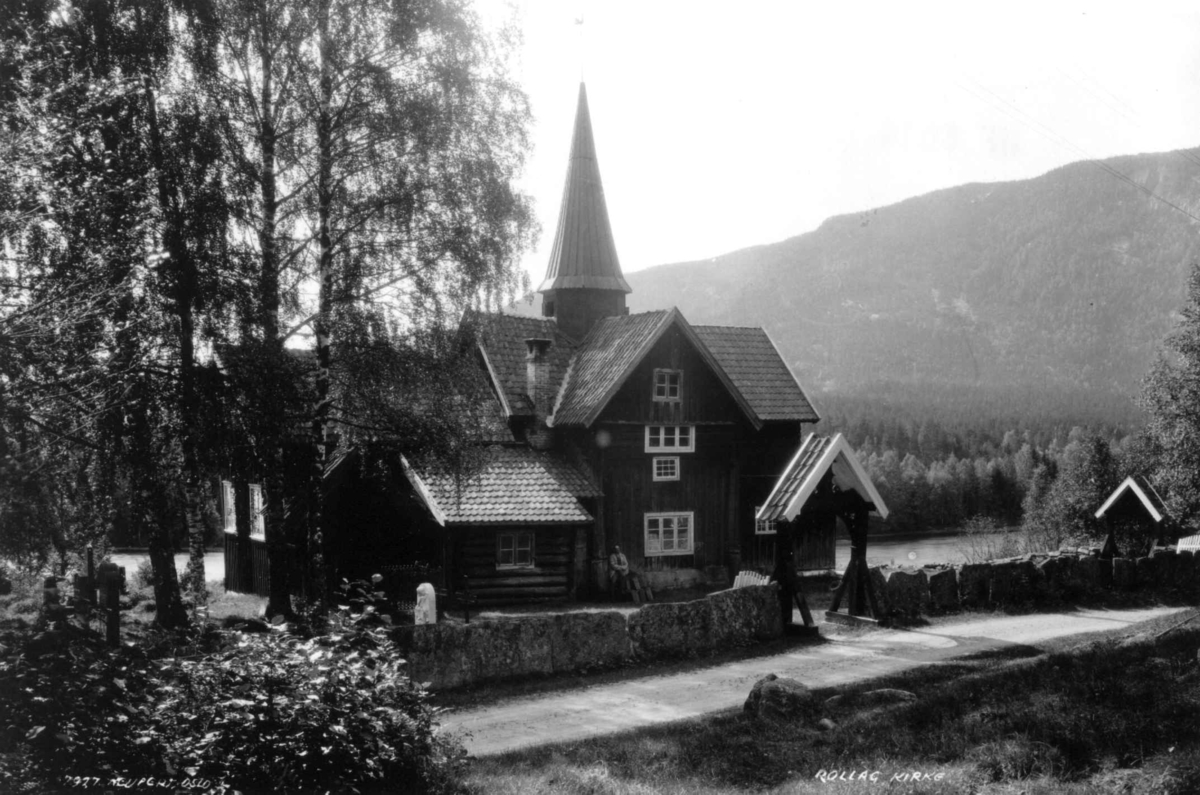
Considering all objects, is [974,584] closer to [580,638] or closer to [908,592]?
[908,592]

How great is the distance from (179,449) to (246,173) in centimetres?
479

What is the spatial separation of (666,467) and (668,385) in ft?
8.43

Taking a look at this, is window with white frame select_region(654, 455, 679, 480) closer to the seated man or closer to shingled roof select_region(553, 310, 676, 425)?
shingled roof select_region(553, 310, 676, 425)

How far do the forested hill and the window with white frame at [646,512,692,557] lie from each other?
4157 inches

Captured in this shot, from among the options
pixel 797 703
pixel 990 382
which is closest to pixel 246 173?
pixel 797 703

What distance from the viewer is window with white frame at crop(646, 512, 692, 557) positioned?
29.3 metres

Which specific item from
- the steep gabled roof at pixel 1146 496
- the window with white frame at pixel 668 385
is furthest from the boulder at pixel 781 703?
the steep gabled roof at pixel 1146 496

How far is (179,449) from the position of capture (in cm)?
1454

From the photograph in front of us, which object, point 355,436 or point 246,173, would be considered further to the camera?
point 355,436

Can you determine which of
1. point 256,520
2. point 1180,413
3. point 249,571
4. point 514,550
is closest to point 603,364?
point 514,550

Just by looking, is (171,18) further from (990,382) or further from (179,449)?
(990,382)

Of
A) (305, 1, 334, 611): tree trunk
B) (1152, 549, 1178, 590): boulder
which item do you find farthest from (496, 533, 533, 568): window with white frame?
(1152, 549, 1178, 590): boulder

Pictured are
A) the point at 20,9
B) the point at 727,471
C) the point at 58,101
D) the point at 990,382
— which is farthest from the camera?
the point at 990,382

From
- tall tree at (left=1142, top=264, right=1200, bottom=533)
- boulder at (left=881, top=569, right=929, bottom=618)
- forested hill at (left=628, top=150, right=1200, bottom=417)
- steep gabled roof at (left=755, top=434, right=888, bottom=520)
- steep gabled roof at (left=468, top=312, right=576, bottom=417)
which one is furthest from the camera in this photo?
forested hill at (left=628, top=150, right=1200, bottom=417)
